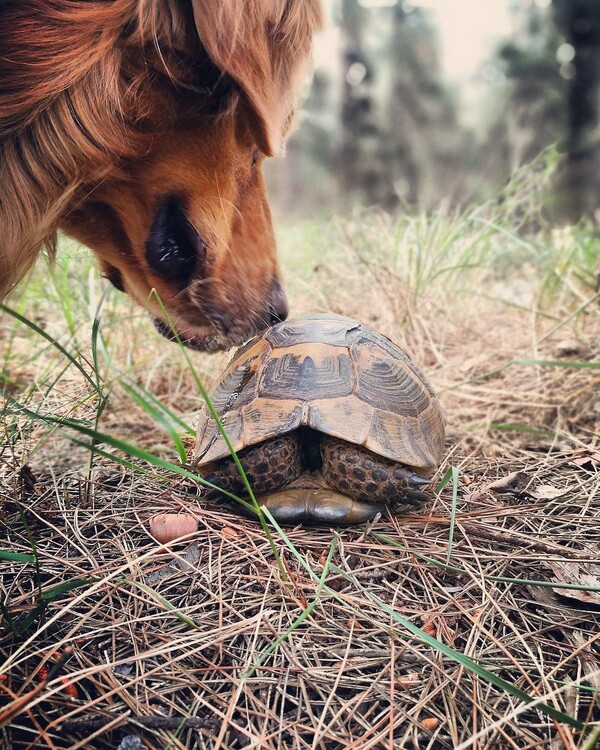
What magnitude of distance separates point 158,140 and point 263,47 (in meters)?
0.34

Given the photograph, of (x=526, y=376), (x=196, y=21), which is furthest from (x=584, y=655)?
(x=526, y=376)

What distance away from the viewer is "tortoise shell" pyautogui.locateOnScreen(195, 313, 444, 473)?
1668mm

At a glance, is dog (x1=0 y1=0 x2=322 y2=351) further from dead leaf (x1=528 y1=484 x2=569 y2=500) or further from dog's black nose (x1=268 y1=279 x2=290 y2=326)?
dead leaf (x1=528 y1=484 x2=569 y2=500)

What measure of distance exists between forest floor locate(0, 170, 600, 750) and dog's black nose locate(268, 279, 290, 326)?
0.51 meters

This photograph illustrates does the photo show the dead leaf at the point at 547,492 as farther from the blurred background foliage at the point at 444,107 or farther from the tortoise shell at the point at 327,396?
the blurred background foliage at the point at 444,107

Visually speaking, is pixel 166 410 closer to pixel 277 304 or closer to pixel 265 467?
pixel 265 467

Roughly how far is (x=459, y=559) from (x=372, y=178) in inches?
485

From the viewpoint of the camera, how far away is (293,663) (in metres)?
1.14

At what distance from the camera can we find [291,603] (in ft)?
4.27

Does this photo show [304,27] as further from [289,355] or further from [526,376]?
[526,376]

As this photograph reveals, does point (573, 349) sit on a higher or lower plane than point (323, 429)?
lower

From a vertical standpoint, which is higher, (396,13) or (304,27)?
(396,13)

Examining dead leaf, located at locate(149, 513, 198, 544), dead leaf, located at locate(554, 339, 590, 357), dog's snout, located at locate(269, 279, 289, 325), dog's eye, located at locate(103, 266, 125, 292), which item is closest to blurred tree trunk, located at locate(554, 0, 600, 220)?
dead leaf, located at locate(554, 339, 590, 357)

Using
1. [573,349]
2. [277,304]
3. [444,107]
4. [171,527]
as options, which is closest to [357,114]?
[444,107]
